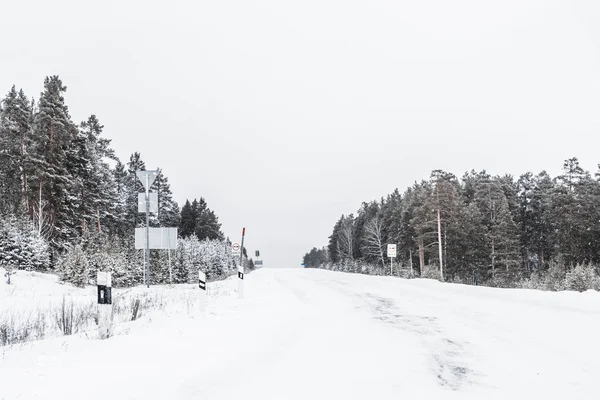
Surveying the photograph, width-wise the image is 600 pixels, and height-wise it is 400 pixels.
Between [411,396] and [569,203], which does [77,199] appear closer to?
[411,396]

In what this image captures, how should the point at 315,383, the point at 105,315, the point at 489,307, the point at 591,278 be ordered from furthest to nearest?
the point at 591,278 → the point at 489,307 → the point at 105,315 → the point at 315,383

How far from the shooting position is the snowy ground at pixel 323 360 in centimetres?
417

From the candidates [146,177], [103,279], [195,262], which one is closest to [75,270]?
[146,177]

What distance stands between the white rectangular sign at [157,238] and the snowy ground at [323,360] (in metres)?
12.0

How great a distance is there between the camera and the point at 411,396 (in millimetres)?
4098

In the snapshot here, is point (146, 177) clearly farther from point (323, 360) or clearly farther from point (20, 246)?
point (323, 360)

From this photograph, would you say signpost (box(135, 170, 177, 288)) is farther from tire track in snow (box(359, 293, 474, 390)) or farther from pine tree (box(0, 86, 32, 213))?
pine tree (box(0, 86, 32, 213))

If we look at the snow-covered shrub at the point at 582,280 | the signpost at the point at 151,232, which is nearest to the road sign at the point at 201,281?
the signpost at the point at 151,232

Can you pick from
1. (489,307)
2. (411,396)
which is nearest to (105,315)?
(411,396)

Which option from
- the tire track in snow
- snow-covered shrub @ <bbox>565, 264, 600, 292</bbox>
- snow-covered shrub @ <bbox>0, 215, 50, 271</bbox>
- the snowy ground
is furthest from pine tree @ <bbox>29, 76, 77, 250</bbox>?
snow-covered shrub @ <bbox>565, 264, 600, 292</bbox>

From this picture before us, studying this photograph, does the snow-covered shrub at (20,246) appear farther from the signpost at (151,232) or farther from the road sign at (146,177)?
the road sign at (146,177)

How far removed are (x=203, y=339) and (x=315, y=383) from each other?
275 centimetres

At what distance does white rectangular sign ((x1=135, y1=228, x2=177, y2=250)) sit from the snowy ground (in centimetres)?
1204

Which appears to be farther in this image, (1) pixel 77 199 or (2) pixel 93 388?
(1) pixel 77 199
